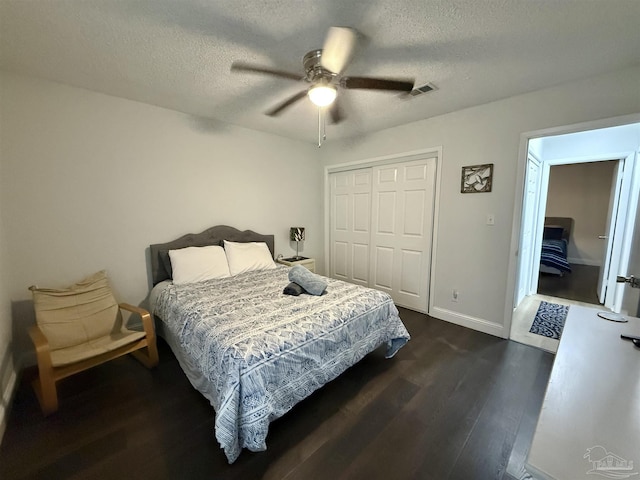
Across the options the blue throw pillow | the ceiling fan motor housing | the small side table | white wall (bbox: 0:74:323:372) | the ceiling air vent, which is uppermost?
the ceiling air vent

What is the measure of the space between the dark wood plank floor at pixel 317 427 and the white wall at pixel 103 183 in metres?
0.81

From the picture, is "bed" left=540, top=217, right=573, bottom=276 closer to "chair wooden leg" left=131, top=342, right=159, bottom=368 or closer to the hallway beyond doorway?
the hallway beyond doorway

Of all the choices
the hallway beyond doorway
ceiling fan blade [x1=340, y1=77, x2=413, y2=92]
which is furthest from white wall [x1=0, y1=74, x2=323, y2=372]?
the hallway beyond doorway

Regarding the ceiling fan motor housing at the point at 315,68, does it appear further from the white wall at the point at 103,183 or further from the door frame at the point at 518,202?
the door frame at the point at 518,202

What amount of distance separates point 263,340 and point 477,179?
2.69 m

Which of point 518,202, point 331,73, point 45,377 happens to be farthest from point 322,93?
Result: point 45,377

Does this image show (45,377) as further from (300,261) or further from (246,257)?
(300,261)

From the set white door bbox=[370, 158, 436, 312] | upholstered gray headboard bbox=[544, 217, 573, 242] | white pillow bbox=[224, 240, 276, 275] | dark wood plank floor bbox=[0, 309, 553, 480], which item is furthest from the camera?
upholstered gray headboard bbox=[544, 217, 573, 242]

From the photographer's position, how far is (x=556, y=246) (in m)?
5.16

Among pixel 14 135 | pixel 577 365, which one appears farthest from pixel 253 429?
pixel 14 135

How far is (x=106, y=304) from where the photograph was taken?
7.61 feet

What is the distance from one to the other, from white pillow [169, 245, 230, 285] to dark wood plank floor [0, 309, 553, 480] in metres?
0.81

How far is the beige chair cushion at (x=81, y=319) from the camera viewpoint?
1.98m

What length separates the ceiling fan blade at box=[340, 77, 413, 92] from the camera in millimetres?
1646
